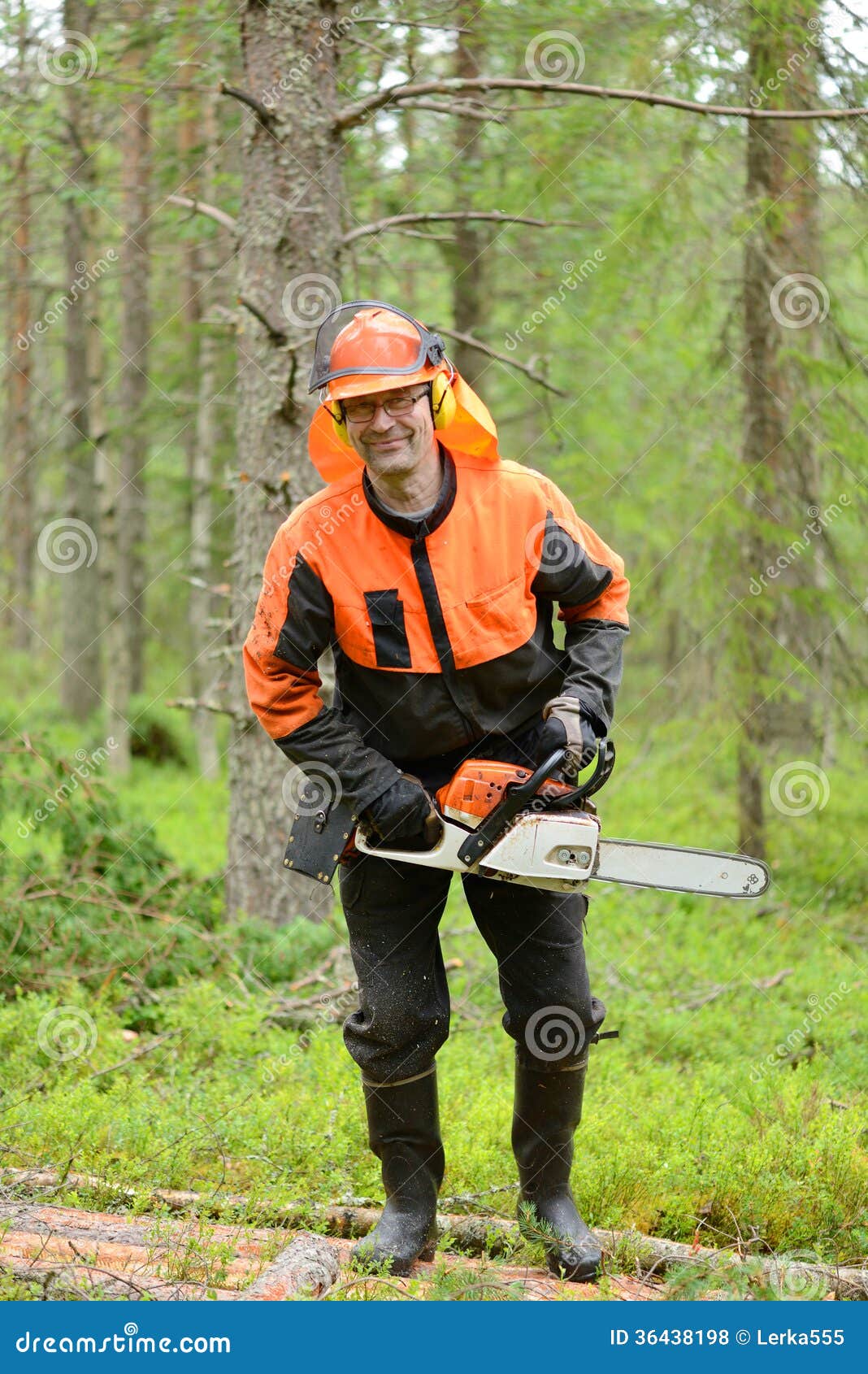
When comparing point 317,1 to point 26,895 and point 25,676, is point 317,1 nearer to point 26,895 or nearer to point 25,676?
point 26,895

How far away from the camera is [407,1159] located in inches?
140

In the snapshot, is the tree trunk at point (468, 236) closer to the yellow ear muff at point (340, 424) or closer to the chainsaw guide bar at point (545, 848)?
the yellow ear muff at point (340, 424)

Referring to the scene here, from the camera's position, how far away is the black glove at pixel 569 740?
10.4ft

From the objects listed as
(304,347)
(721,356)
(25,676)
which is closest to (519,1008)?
(304,347)

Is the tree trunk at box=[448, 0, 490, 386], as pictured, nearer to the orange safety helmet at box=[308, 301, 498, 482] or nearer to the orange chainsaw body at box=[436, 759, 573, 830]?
the orange safety helmet at box=[308, 301, 498, 482]

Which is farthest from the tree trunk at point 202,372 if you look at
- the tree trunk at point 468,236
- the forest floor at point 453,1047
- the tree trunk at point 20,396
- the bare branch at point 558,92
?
the forest floor at point 453,1047

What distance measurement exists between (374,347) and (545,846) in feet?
4.46

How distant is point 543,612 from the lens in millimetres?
3461

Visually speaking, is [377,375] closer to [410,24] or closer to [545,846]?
[545,846]

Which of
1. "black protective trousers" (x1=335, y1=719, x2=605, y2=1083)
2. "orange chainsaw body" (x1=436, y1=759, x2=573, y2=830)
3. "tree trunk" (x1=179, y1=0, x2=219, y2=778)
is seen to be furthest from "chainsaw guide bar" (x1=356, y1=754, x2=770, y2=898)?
"tree trunk" (x1=179, y1=0, x2=219, y2=778)

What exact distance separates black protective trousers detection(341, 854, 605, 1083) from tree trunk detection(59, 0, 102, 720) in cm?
883

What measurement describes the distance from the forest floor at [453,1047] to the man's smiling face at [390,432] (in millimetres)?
2247

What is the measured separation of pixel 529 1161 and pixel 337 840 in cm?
113

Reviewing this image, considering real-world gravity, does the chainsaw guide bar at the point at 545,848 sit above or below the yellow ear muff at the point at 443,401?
below
